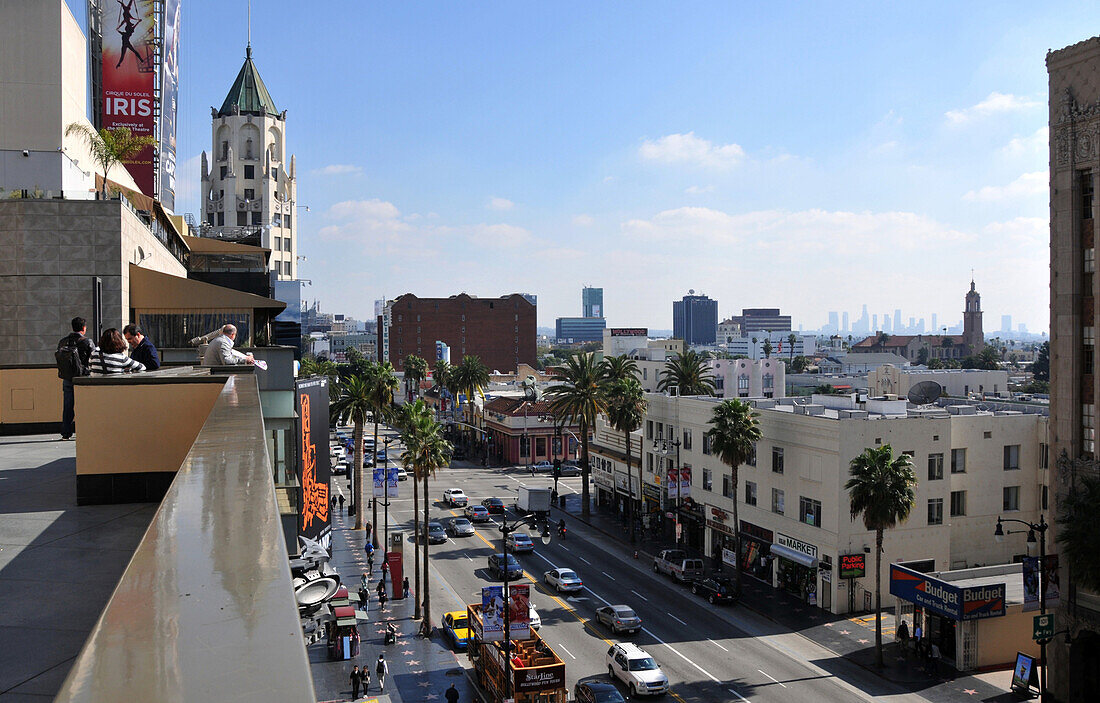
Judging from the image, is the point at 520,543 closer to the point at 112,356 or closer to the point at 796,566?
the point at 796,566

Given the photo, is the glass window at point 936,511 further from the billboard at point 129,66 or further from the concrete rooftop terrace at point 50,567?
the billboard at point 129,66

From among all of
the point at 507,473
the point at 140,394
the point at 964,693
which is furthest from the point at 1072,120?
the point at 507,473

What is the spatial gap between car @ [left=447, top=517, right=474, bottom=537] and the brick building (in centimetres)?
12065

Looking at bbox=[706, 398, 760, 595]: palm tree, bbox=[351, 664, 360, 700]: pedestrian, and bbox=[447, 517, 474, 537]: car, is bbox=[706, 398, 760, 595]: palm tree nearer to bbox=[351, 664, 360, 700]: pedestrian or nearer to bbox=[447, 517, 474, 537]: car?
bbox=[447, 517, 474, 537]: car

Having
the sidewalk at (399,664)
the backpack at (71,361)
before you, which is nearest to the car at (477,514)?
the sidewalk at (399,664)

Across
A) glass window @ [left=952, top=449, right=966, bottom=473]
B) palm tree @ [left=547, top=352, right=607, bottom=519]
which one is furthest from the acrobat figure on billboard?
glass window @ [left=952, top=449, right=966, bottom=473]

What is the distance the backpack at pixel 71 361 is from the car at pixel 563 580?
3609 cm

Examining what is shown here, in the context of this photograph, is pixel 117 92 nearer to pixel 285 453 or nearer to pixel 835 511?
pixel 285 453

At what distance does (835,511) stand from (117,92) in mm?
51630

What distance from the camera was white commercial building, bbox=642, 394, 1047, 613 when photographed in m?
44.8

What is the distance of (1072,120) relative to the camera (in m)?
34.2

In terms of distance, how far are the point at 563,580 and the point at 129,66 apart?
4321 cm

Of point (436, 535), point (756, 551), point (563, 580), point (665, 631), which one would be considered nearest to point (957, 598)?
point (665, 631)

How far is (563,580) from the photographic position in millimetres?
47625
